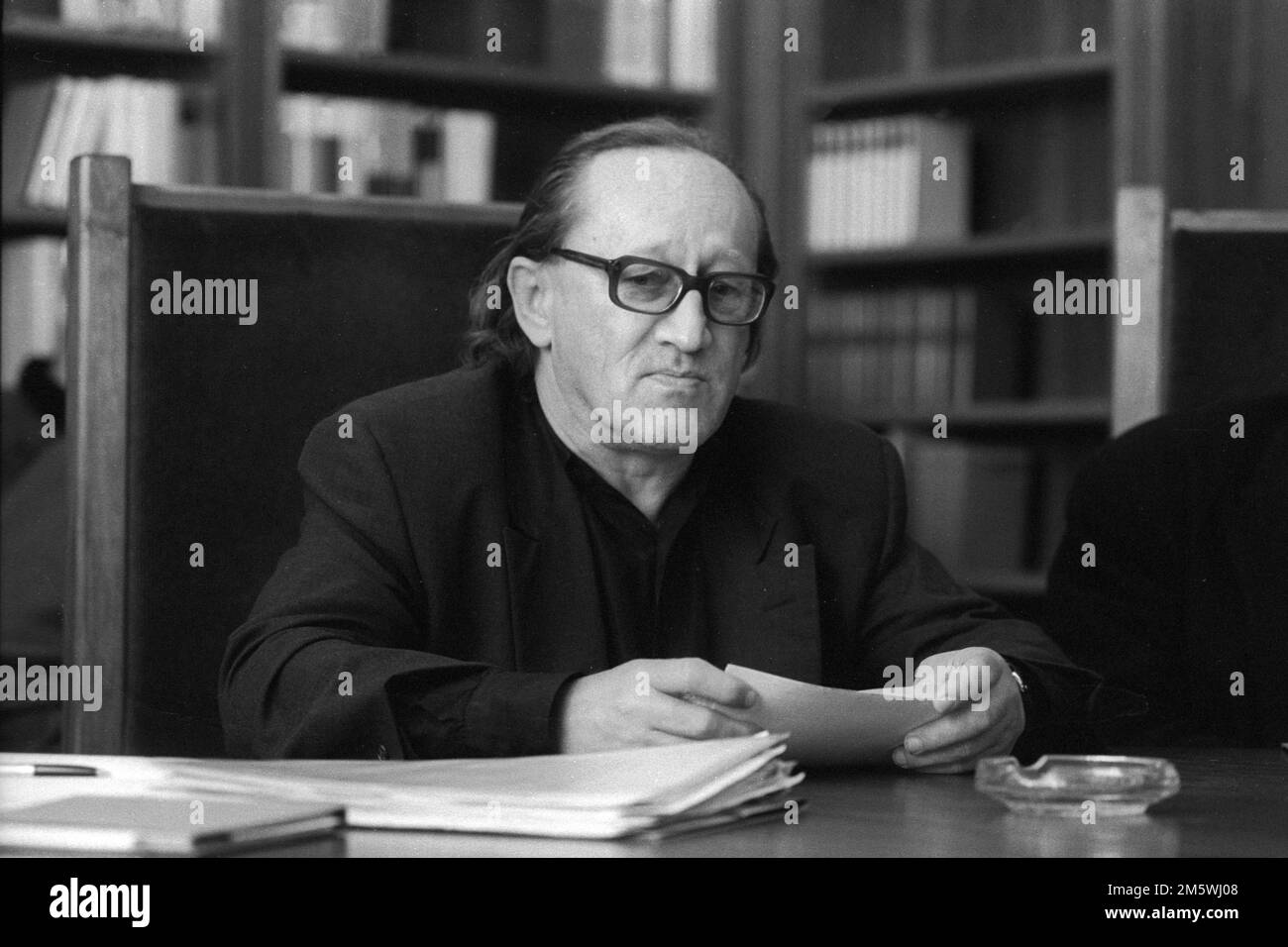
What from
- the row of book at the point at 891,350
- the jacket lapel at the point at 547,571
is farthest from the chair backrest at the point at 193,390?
the row of book at the point at 891,350

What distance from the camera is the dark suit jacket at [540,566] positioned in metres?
1.25

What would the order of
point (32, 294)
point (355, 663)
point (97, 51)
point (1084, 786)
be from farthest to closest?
point (97, 51) → point (32, 294) → point (355, 663) → point (1084, 786)

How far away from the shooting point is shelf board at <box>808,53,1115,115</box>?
3.26 metres

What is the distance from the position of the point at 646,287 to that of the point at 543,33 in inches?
83.1

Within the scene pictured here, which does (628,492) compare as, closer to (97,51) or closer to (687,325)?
(687,325)

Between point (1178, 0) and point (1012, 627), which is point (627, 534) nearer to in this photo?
point (1012, 627)

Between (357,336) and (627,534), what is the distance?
0.35 meters

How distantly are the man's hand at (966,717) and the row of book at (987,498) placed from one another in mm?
2202

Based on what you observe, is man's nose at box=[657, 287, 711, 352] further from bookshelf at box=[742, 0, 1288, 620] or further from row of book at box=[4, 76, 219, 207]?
bookshelf at box=[742, 0, 1288, 620]

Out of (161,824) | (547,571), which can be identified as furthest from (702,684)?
(547,571)

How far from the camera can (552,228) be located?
152 centimetres

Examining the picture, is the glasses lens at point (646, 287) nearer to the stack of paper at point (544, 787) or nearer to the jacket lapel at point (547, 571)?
the jacket lapel at point (547, 571)

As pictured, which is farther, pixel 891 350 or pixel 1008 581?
pixel 891 350

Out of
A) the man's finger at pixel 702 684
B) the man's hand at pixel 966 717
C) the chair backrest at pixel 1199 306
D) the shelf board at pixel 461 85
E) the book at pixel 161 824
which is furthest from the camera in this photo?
the shelf board at pixel 461 85
